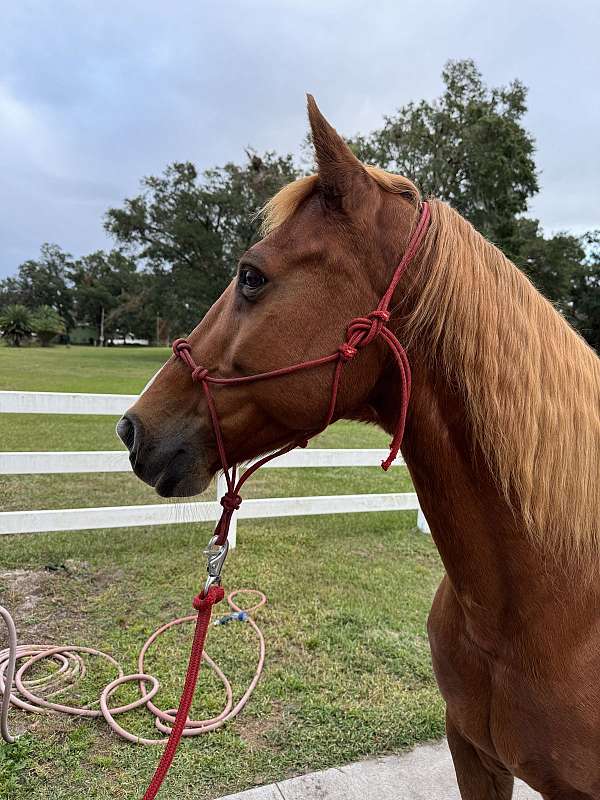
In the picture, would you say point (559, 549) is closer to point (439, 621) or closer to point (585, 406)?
point (585, 406)

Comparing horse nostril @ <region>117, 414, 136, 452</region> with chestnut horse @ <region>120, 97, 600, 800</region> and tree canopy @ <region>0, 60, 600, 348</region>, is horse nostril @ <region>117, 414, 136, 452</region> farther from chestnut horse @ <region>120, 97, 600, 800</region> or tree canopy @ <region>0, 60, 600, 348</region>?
tree canopy @ <region>0, 60, 600, 348</region>

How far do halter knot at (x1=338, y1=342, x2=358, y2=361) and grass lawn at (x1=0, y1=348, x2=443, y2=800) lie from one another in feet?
6.93

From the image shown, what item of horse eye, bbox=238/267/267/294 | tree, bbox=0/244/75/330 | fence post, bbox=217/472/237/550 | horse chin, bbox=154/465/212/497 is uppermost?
tree, bbox=0/244/75/330

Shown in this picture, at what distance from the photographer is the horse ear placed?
1.13 m

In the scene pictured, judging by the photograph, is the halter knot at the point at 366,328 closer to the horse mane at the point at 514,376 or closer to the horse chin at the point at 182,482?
the horse mane at the point at 514,376

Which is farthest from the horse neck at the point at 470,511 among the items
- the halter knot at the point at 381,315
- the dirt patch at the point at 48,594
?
the dirt patch at the point at 48,594

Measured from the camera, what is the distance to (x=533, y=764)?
49.1 inches

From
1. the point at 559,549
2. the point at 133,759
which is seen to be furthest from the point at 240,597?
the point at 559,549

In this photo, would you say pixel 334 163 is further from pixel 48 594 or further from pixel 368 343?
pixel 48 594

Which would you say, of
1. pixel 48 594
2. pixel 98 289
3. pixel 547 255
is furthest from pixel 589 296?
pixel 98 289

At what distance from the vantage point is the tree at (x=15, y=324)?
152 feet

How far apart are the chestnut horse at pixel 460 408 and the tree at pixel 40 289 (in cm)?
7796

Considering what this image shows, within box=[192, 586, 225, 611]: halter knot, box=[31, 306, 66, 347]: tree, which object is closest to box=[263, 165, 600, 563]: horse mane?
box=[192, 586, 225, 611]: halter knot

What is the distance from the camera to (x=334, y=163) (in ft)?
3.79
